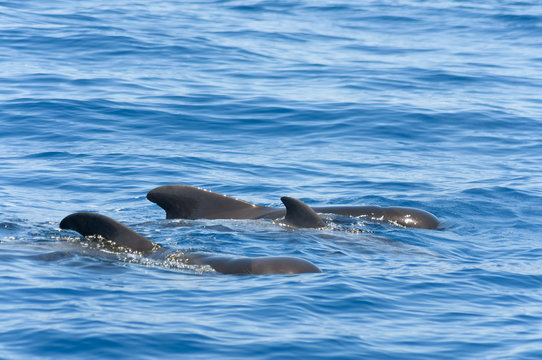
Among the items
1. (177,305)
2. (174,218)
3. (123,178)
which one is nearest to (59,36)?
(123,178)

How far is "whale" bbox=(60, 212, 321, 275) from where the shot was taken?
415 inches

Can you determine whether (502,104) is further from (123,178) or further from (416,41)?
(123,178)

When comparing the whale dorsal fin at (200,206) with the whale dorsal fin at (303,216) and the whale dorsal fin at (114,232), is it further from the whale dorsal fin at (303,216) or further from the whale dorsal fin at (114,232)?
the whale dorsal fin at (114,232)

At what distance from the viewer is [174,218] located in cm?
1402

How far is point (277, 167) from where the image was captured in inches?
693

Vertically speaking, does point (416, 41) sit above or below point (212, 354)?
above

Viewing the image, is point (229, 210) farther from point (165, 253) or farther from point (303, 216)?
point (165, 253)

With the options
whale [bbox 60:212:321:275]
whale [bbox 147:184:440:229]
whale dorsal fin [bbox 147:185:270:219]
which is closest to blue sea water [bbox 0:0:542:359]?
whale [bbox 60:212:321:275]

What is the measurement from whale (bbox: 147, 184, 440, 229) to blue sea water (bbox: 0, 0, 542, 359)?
361 millimetres

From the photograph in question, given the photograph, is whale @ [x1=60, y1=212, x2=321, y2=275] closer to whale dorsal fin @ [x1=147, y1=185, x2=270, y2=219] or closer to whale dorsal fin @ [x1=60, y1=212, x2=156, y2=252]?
whale dorsal fin @ [x1=60, y1=212, x2=156, y2=252]

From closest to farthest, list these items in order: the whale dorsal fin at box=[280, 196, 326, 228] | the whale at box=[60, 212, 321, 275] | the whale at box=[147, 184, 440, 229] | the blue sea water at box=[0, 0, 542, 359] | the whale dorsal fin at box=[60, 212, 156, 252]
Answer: the blue sea water at box=[0, 0, 542, 359]
the whale at box=[60, 212, 321, 275]
the whale dorsal fin at box=[60, 212, 156, 252]
the whale dorsal fin at box=[280, 196, 326, 228]
the whale at box=[147, 184, 440, 229]

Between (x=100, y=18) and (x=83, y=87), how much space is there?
7712mm

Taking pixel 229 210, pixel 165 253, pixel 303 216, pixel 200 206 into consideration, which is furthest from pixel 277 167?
pixel 165 253

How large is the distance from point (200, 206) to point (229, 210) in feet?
1.43
